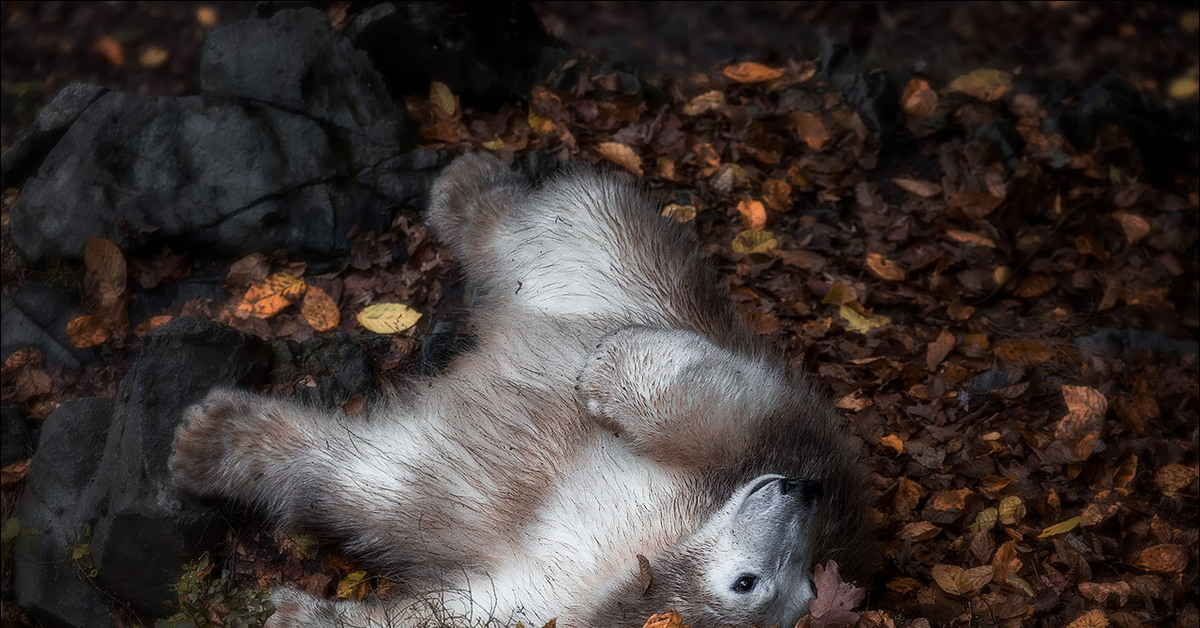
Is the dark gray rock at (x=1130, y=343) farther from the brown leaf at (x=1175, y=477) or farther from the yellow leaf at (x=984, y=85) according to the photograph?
the yellow leaf at (x=984, y=85)

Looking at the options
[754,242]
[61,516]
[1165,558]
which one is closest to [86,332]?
[61,516]

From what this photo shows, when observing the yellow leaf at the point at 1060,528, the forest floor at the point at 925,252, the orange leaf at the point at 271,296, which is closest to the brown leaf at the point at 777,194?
the forest floor at the point at 925,252

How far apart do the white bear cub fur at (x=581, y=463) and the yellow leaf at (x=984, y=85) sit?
10.4 feet

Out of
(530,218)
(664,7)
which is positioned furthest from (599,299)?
(664,7)

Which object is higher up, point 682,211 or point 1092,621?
point 682,211

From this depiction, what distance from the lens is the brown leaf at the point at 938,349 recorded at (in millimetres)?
4885

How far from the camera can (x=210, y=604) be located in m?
3.55

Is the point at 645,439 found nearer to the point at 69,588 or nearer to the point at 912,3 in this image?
the point at 69,588

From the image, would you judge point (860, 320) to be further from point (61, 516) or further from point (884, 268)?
point (61, 516)

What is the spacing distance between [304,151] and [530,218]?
1295 millimetres

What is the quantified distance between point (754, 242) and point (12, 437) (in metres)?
3.62

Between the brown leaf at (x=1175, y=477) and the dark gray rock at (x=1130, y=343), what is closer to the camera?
the brown leaf at (x=1175, y=477)

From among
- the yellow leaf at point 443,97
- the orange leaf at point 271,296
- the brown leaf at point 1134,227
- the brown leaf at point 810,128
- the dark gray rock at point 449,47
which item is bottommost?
the brown leaf at point 1134,227

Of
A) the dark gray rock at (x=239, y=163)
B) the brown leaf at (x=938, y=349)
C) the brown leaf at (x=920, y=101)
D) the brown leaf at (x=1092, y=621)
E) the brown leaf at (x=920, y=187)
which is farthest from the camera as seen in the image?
the brown leaf at (x=920, y=101)
